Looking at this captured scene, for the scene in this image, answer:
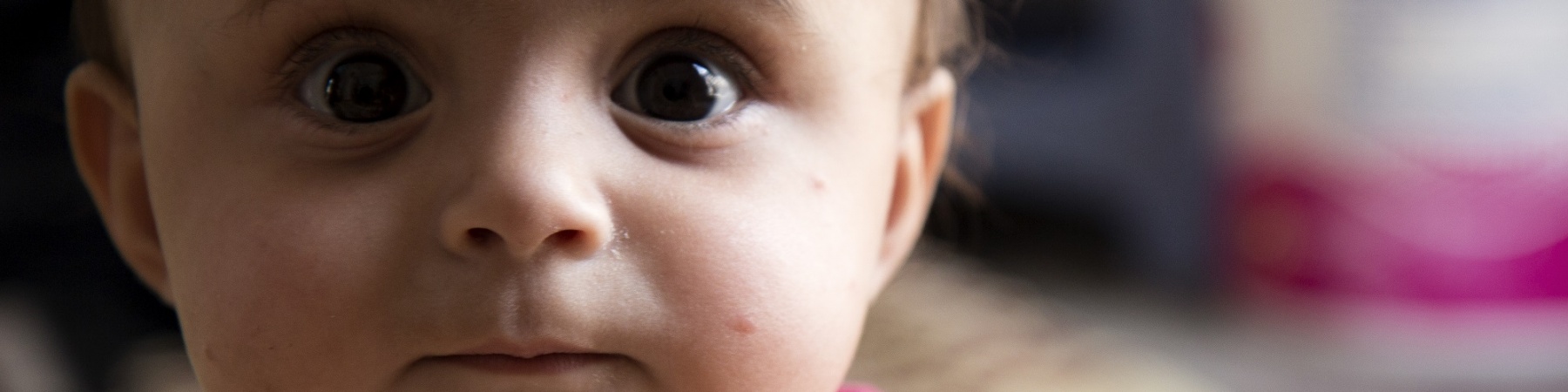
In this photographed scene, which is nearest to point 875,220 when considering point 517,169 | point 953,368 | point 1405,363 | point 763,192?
point 763,192

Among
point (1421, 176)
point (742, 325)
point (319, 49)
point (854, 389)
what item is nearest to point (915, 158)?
point (854, 389)

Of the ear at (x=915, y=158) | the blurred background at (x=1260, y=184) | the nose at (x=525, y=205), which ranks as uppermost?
the nose at (x=525, y=205)

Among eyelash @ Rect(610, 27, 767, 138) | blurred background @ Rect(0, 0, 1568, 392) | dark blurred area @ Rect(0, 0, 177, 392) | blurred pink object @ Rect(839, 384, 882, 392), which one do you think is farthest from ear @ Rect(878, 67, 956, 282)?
dark blurred area @ Rect(0, 0, 177, 392)

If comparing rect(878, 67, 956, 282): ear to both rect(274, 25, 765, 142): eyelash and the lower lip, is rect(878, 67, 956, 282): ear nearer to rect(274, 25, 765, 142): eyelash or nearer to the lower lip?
rect(274, 25, 765, 142): eyelash

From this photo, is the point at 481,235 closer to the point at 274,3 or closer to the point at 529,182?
the point at 529,182

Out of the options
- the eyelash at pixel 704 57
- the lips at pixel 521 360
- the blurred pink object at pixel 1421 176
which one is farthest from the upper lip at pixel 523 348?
the blurred pink object at pixel 1421 176

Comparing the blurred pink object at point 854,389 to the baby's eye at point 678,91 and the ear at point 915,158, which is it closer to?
the ear at point 915,158

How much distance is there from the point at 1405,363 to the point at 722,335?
4.62ft

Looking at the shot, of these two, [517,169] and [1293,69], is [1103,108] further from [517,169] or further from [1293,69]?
[517,169]

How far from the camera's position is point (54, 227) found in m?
1.43

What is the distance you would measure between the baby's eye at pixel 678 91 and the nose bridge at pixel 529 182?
1.7 inches

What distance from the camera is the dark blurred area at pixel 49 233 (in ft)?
4.45

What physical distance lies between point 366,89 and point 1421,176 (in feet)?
4.88

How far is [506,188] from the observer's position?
543 mm
